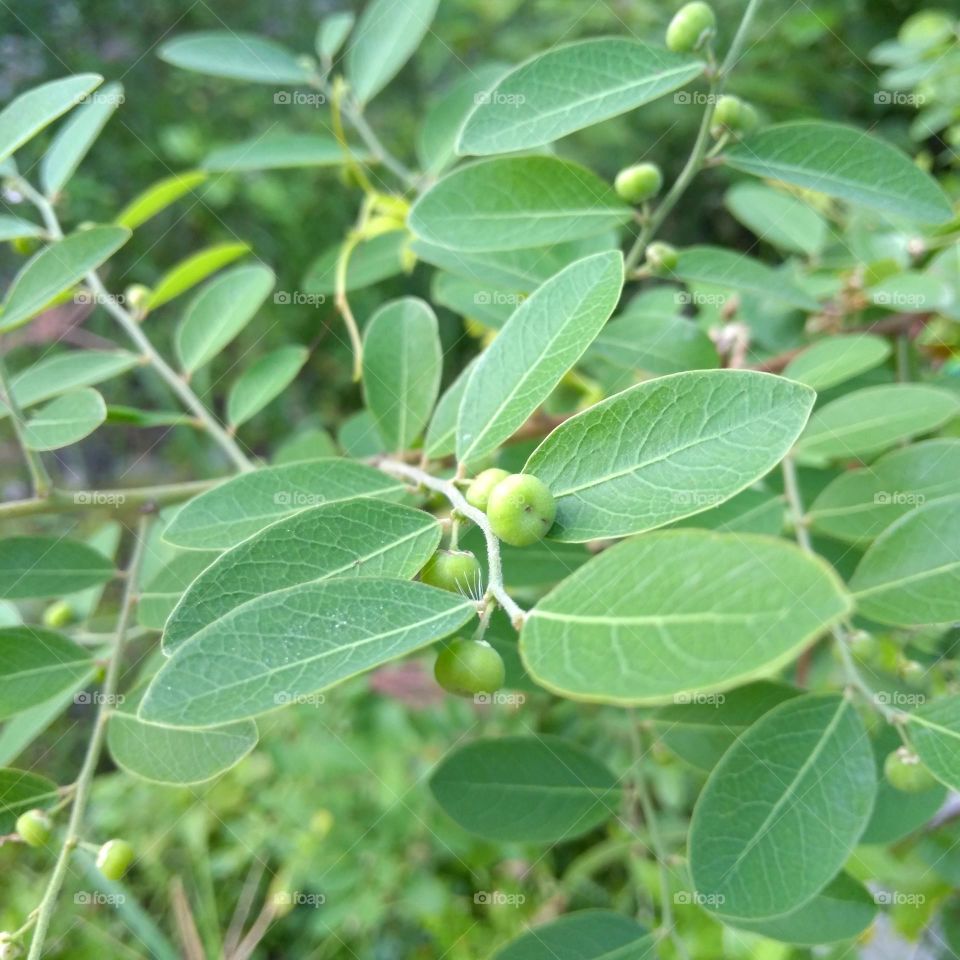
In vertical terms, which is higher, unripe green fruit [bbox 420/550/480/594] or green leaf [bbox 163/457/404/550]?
unripe green fruit [bbox 420/550/480/594]

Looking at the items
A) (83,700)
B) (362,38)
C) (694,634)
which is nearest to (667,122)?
(362,38)

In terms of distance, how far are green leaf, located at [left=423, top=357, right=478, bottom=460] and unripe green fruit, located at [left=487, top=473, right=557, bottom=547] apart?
282 millimetres

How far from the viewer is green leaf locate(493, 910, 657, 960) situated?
775mm

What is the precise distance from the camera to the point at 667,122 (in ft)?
12.5

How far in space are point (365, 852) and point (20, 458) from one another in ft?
7.16

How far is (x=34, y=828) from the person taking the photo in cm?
70

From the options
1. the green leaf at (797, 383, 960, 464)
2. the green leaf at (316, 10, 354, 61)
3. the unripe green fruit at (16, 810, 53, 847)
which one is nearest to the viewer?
the unripe green fruit at (16, 810, 53, 847)

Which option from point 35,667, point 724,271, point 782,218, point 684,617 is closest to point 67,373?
point 35,667

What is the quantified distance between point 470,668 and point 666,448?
0.61 feet

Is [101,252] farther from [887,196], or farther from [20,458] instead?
[20,458]

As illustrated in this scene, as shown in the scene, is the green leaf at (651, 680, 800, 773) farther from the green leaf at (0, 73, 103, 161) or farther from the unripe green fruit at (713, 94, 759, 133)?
the green leaf at (0, 73, 103, 161)

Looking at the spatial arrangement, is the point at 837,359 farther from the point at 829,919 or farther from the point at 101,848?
the point at 101,848

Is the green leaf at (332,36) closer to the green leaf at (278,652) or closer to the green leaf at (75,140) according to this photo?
the green leaf at (75,140)

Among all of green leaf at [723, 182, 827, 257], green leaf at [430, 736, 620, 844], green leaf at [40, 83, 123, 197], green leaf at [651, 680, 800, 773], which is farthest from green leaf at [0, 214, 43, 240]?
green leaf at [723, 182, 827, 257]
